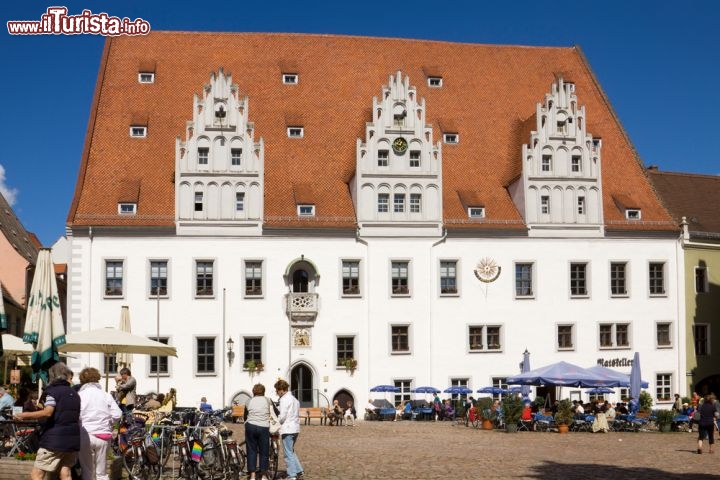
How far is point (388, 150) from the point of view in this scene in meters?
44.3

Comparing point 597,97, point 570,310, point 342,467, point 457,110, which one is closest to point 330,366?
point 570,310

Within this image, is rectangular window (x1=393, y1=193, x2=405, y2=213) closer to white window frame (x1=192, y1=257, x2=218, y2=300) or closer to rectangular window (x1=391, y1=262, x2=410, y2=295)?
rectangular window (x1=391, y1=262, x2=410, y2=295)

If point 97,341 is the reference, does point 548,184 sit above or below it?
above

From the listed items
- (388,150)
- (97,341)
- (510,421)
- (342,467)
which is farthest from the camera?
(388,150)

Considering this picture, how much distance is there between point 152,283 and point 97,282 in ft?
7.09

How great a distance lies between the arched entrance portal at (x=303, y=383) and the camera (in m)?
42.9

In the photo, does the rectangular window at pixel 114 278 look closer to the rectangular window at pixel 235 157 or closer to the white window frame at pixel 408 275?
the rectangular window at pixel 235 157

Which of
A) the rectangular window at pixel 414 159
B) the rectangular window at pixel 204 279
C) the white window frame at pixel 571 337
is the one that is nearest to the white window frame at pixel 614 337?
the white window frame at pixel 571 337

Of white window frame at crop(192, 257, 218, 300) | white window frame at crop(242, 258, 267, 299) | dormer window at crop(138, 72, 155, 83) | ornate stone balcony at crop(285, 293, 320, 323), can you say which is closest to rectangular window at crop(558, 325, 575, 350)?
ornate stone balcony at crop(285, 293, 320, 323)

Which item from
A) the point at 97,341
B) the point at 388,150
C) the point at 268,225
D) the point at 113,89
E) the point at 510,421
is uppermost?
the point at 113,89

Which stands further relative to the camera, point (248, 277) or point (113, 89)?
point (113, 89)

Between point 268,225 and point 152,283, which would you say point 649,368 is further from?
point 152,283

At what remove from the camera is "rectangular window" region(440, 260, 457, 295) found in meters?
44.5

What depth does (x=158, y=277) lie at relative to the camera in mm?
42188
